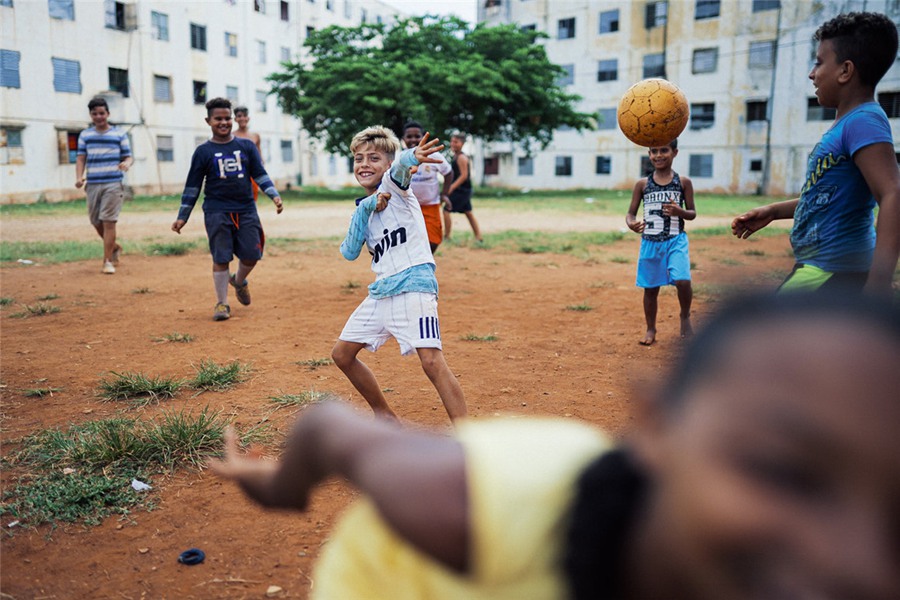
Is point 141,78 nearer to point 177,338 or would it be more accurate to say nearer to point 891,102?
point 177,338

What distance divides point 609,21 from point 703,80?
6780 mm

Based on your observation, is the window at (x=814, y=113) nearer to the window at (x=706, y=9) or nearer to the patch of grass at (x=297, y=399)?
the window at (x=706, y=9)

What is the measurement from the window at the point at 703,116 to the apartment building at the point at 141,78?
72.3 feet

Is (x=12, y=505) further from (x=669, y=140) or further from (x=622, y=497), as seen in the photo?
(x=669, y=140)

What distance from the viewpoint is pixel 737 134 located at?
3944 cm

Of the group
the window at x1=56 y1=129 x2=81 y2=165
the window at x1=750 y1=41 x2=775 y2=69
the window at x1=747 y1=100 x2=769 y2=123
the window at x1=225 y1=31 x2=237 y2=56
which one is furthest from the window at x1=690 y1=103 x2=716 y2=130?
the window at x1=56 y1=129 x2=81 y2=165

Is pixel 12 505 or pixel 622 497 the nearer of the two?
pixel 622 497

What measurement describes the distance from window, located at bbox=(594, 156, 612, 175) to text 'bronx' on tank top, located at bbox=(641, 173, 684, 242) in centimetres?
3897

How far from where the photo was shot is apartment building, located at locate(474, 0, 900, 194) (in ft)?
121

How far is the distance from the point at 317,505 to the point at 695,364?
2.61 meters

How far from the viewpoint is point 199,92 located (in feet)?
124

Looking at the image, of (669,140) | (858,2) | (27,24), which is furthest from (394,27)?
(669,140)

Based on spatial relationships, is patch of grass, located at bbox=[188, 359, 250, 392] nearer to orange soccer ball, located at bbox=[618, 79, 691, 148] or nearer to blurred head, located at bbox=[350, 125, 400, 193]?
blurred head, located at bbox=[350, 125, 400, 193]

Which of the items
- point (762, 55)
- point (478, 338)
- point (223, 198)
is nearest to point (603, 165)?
point (762, 55)
